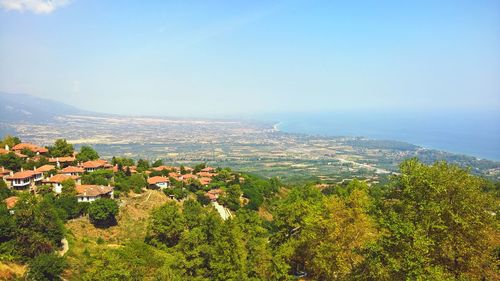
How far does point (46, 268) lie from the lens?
19.5 m

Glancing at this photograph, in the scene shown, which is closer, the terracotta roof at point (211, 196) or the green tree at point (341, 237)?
the green tree at point (341, 237)

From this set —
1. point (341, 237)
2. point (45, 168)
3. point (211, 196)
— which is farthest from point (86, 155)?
point (341, 237)

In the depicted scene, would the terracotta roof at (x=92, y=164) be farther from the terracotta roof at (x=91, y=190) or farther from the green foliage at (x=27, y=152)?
the terracotta roof at (x=91, y=190)

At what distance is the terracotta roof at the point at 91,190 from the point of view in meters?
33.0

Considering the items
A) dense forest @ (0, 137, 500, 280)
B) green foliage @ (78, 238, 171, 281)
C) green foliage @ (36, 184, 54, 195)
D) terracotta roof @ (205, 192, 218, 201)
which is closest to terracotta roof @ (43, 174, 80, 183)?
green foliage @ (36, 184, 54, 195)

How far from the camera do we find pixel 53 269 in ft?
65.1

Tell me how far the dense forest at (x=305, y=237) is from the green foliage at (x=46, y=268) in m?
0.05

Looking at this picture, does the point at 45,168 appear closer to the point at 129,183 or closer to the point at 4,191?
the point at 4,191

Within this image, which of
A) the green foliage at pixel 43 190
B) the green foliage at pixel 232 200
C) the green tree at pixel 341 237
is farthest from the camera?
the green foliage at pixel 232 200

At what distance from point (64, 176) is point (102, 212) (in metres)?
7.83

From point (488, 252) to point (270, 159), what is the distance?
130002mm

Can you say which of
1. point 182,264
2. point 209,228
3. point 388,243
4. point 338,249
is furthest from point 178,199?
point 388,243

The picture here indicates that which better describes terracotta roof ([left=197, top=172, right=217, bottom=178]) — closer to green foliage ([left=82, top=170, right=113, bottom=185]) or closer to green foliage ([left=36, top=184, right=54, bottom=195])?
green foliage ([left=82, top=170, right=113, bottom=185])

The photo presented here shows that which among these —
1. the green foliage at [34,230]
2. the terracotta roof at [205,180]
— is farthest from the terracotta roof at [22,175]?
the terracotta roof at [205,180]
